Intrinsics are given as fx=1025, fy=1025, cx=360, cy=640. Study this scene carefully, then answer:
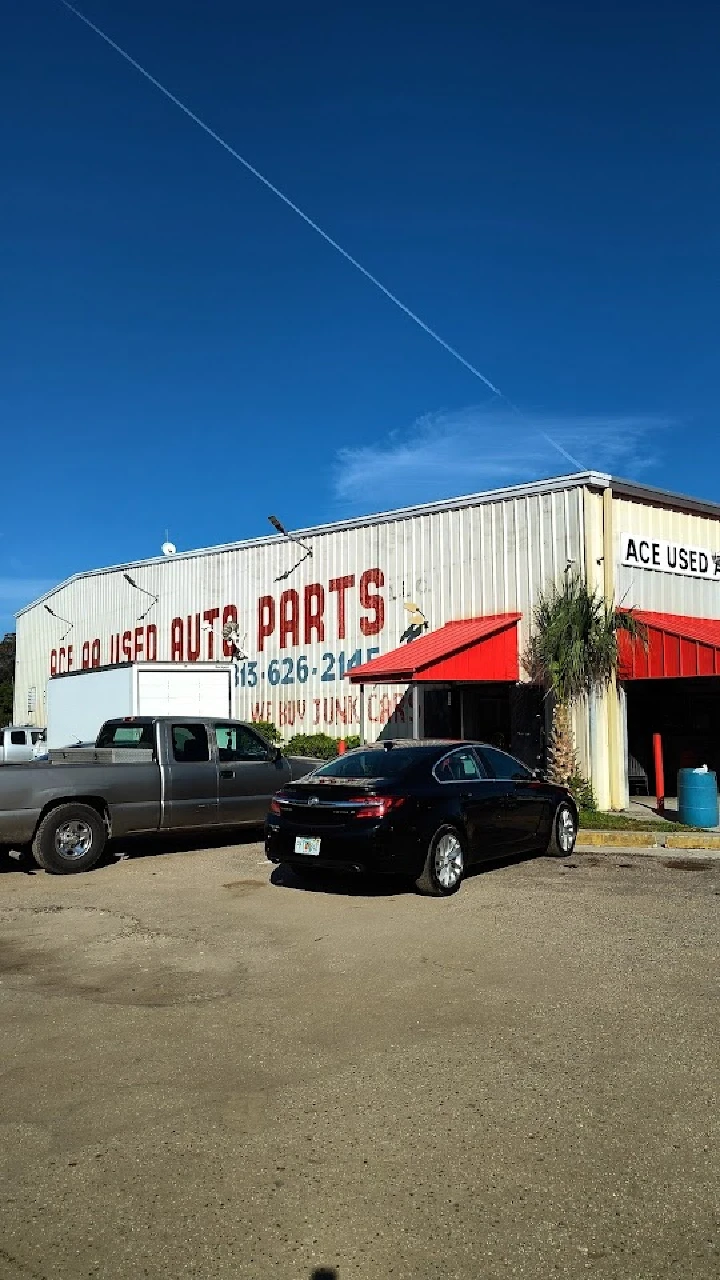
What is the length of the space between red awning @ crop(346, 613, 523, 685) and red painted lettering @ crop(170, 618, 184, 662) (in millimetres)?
11642

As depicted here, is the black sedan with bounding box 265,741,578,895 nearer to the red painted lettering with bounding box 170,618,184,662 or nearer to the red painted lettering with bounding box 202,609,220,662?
the red painted lettering with bounding box 202,609,220,662

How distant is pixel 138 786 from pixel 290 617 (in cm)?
1349

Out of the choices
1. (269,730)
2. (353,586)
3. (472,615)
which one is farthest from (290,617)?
(472,615)

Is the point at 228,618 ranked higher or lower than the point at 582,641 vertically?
higher

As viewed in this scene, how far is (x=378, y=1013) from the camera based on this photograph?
20.0ft

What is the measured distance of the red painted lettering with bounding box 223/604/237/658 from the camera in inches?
1103

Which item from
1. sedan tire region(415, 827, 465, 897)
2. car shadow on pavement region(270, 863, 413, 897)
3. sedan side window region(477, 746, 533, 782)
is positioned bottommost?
car shadow on pavement region(270, 863, 413, 897)

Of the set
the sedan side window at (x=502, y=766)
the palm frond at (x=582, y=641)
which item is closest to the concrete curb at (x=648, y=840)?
the sedan side window at (x=502, y=766)

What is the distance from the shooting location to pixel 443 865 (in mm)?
9891

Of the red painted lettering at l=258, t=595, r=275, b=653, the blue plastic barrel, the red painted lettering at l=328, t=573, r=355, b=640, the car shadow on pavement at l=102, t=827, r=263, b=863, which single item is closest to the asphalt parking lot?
the car shadow on pavement at l=102, t=827, r=263, b=863

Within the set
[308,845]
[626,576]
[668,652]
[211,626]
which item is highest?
[211,626]

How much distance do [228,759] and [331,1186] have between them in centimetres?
986

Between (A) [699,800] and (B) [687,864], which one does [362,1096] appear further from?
(A) [699,800]

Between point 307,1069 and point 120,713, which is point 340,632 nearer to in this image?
point 120,713
